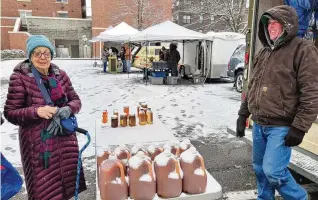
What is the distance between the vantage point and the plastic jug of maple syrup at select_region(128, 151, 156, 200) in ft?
5.90

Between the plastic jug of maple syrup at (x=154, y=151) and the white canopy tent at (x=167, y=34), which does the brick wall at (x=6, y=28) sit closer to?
the white canopy tent at (x=167, y=34)

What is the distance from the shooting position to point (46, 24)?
39469 mm

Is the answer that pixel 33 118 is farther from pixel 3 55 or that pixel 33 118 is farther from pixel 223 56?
pixel 3 55

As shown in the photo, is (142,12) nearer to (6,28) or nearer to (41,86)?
(6,28)

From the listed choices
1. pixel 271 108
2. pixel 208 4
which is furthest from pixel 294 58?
pixel 208 4

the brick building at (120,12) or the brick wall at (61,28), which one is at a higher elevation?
the brick building at (120,12)

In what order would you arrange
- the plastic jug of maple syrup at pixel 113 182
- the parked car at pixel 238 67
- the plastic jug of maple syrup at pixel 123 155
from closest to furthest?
1. the plastic jug of maple syrup at pixel 113 182
2. the plastic jug of maple syrup at pixel 123 155
3. the parked car at pixel 238 67

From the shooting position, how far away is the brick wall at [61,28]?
39.2 metres

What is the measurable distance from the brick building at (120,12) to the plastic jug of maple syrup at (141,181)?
37.0 m

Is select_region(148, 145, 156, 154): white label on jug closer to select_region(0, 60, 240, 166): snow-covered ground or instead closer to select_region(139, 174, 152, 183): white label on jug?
select_region(139, 174, 152, 183): white label on jug

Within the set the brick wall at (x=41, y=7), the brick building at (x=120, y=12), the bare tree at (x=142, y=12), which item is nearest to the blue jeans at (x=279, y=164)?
the bare tree at (x=142, y=12)

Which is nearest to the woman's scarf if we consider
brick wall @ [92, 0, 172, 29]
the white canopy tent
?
the white canopy tent

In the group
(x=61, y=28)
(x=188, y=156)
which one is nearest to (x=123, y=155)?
(x=188, y=156)

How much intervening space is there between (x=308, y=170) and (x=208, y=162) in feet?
5.92
